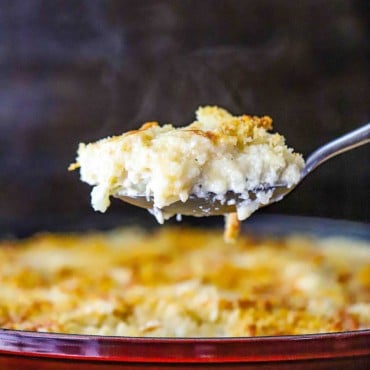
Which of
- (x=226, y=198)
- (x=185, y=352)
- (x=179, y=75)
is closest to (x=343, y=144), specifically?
(x=226, y=198)

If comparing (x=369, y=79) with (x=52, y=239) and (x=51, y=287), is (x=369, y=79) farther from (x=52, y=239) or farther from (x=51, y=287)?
(x=51, y=287)

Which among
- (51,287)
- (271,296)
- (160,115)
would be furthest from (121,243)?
(160,115)

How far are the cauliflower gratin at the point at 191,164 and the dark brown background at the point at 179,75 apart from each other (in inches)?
49.6

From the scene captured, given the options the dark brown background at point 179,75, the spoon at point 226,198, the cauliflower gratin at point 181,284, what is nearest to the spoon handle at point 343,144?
the spoon at point 226,198

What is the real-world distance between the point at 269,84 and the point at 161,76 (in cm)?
34

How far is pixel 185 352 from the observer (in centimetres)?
70

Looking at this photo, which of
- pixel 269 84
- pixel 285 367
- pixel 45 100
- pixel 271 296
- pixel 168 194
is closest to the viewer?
pixel 285 367

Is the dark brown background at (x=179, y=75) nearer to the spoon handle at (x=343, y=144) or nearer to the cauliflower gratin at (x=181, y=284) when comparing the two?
the cauliflower gratin at (x=181, y=284)

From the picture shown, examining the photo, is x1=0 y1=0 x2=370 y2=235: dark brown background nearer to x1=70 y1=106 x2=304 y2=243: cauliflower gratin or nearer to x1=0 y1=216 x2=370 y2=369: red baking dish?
x1=70 y1=106 x2=304 y2=243: cauliflower gratin

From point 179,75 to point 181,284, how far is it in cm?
110

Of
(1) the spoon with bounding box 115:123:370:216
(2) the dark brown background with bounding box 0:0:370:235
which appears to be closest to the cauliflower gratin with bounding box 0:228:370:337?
(1) the spoon with bounding box 115:123:370:216

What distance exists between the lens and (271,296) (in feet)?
3.97

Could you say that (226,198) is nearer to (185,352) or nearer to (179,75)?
(185,352)

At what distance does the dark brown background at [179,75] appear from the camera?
2250mm
